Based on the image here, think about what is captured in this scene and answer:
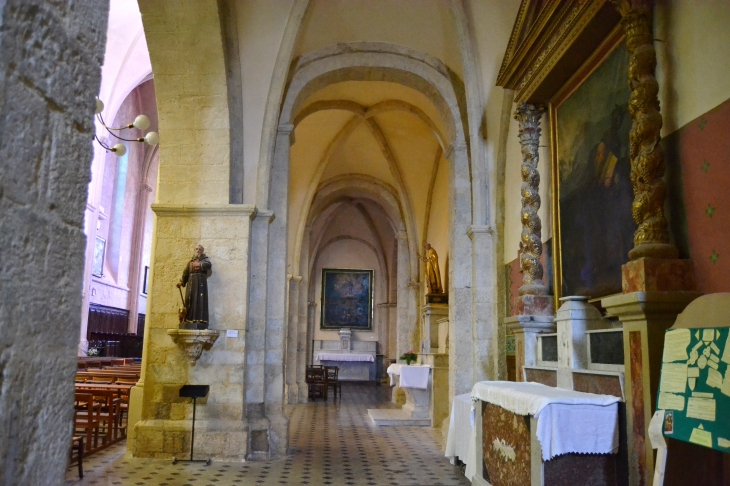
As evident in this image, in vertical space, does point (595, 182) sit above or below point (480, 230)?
below

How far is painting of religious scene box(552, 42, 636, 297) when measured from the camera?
15.9ft

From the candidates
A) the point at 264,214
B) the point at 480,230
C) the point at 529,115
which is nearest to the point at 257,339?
the point at 264,214

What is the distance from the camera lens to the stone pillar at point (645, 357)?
3.73 meters

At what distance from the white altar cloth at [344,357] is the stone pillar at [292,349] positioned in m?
6.07

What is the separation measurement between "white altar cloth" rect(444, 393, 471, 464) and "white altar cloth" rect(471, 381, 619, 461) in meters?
2.27

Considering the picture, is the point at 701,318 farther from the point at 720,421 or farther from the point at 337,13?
the point at 337,13

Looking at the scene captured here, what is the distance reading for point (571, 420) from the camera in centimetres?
392

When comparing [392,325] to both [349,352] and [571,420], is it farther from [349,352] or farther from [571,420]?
[571,420]

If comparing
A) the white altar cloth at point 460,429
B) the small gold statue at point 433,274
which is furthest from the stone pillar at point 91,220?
the white altar cloth at point 460,429

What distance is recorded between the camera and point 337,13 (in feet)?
28.5

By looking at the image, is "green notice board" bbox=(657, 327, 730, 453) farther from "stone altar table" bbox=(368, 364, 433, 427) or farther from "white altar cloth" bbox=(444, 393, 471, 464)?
"stone altar table" bbox=(368, 364, 433, 427)

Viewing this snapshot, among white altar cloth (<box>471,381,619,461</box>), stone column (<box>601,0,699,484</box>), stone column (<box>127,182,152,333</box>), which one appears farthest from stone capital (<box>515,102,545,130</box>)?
stone column (<box>127,182,152,333</box>)

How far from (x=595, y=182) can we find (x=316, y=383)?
34.0ft

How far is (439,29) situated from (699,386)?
6956mm
